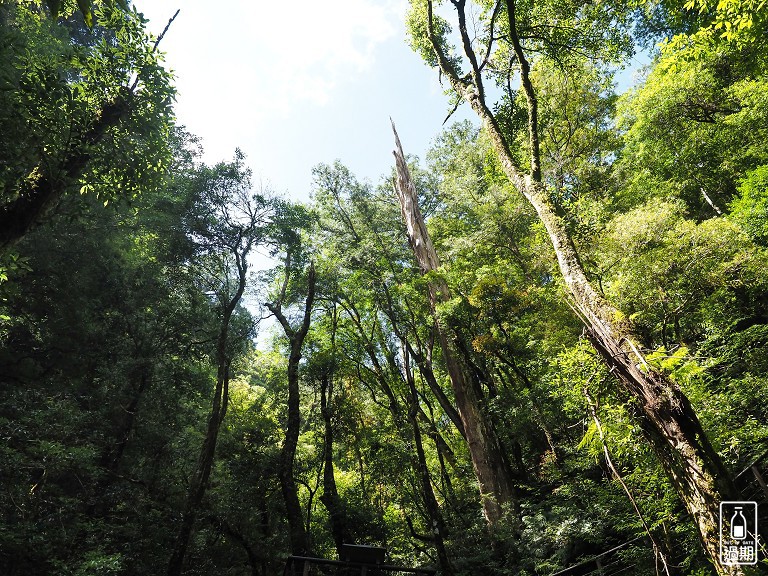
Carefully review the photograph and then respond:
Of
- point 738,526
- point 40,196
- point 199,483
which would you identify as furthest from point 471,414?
point 40,196

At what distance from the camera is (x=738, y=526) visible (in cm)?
218

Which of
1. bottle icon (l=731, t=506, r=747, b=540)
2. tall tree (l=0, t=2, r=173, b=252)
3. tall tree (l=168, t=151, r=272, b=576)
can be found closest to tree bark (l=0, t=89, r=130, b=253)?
tall tree (l=0, t=2, r=173, b=252)

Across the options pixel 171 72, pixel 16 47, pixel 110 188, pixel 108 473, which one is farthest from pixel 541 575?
pixel 16 47

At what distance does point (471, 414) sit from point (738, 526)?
337 inches

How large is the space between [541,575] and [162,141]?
34.8 feet

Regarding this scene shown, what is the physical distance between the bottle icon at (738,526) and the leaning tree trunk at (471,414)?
7.58m

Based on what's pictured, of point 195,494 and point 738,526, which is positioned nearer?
point 738,526

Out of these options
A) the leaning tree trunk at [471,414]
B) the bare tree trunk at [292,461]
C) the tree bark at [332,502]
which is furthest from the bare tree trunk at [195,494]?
the leaning tree trunk at [471,414]

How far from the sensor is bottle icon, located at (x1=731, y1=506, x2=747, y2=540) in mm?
2148

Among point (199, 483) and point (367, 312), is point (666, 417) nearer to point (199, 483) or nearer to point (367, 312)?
point (199, 483)

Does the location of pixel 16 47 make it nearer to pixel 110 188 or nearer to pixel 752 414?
pixel 110 188

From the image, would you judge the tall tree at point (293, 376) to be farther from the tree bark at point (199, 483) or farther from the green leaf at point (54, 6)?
the green leaf at point (54, 6)

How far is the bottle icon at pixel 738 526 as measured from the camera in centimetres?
215

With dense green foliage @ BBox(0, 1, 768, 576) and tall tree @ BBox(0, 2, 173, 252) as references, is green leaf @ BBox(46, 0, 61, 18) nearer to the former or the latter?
dense green foliage @ BBox(0, 1, 768, 576)
